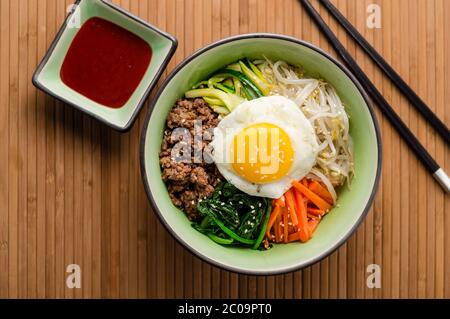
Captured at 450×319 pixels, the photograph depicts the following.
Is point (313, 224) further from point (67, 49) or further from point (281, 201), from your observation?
point (67, 49)

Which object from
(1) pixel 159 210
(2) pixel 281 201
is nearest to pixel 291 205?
(2) pixel 281 201

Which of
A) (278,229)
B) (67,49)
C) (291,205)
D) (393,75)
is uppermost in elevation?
(67,49)

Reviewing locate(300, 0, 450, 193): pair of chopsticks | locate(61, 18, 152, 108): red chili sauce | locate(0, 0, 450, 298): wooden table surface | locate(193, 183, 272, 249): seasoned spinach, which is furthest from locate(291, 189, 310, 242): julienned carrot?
locate(61, 18, 152, 108): red chili sauce

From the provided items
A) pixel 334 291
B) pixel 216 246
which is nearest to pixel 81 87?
pixel 216 246

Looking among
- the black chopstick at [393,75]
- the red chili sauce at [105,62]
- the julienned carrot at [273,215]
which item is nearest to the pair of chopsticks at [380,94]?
the black chopstick at [393,75]

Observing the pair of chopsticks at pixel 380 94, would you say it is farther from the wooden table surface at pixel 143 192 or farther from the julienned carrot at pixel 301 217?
the julienned carrot at pixel 301 217

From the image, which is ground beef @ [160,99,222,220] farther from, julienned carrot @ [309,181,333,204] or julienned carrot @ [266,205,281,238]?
julienned carrot @ [309,181,333,204]
